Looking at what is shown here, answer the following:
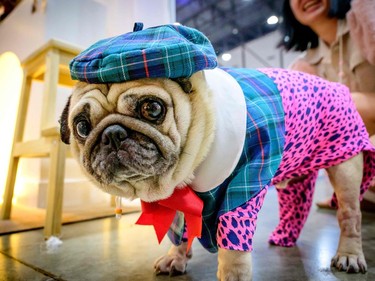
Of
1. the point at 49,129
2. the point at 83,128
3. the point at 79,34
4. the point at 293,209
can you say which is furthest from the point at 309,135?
the point at 79,34

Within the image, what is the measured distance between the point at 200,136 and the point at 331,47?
162cm

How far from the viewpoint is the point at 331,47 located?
6.24 ft

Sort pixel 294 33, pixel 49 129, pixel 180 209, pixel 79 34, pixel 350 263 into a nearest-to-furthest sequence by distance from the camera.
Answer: pixel 180 209 → pixel 350 263 → pixel 49 129 → pixel 79 34 → pixel 294 33

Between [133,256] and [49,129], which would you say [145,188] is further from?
[49,129]

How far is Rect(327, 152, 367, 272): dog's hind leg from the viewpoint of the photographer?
2.97 ft

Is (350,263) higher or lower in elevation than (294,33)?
lower

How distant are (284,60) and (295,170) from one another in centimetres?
172

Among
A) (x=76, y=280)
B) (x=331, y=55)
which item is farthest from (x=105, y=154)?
(x=331, y=55)

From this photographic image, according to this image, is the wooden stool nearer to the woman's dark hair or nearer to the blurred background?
the blurred background

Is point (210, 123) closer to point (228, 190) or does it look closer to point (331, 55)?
point (228, 190)

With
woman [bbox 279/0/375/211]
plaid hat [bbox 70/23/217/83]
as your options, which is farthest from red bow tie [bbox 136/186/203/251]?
woman [bbox 279/0/375/211]

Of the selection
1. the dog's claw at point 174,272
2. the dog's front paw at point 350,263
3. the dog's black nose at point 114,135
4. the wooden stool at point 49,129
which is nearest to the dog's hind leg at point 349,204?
the dog's front paw at point 350,263

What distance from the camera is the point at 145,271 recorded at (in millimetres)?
902

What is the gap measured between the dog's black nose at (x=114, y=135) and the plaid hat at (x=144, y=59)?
0.09 metres
